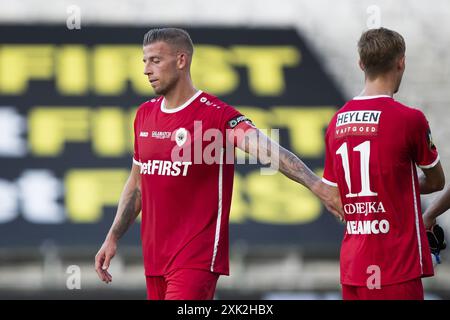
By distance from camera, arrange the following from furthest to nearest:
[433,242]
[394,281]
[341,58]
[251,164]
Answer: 1. [341,58]
2. [251,164]
3. [433,242]
4. [394,281]

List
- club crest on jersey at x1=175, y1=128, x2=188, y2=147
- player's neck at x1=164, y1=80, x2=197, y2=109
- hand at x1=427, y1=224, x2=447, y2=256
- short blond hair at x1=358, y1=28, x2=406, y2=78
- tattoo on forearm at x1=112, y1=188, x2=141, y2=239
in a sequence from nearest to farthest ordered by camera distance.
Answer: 1. short blond hair at x1=358, y1=28, x2=406, y2=78
2. hand at x1=427, y1=224, x2=447, y2=256
3. club crest on jersey at x1=175, y1=128, x2=188, y2=147
4. player's neck at x1=164, y1=80, x2=197, y2=109
5. tattoo on forearm at x1=112, y1=188, x2=141, y2=239

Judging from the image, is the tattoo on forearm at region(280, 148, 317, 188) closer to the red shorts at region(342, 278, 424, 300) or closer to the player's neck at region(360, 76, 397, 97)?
the player's neck at region(360, 76, 397, 97)

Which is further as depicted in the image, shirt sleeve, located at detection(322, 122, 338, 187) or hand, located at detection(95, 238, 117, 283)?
hand, located at detection(95, 238, 117, 283)

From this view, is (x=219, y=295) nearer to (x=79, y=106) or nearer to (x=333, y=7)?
(x=79, y=106)

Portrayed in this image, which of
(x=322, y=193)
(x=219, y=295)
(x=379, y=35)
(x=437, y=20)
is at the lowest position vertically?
(x=219, y=295)

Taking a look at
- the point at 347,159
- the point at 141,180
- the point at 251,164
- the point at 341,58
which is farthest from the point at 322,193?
the point at 341,58

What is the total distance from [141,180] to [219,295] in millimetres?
5823

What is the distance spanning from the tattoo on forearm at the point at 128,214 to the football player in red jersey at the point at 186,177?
17 centimetres

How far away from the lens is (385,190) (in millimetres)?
4520

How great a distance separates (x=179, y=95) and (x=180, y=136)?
243 mm

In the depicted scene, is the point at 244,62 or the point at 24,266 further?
the point at 244,62

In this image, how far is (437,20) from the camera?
13.3m

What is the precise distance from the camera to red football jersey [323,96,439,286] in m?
4.52

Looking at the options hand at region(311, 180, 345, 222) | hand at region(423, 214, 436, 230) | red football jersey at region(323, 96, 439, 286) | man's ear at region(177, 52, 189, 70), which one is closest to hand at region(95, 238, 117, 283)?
man's ear at region(177, 52, 189, 70)
